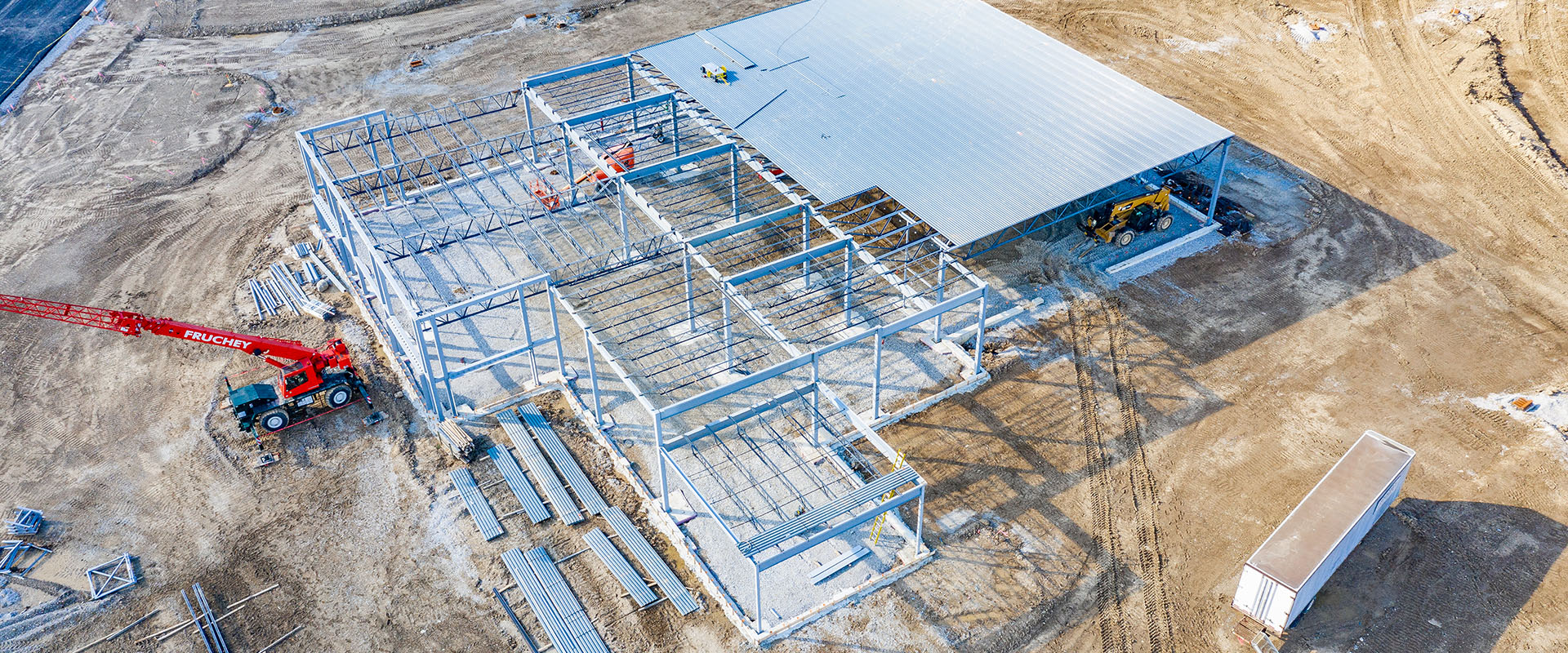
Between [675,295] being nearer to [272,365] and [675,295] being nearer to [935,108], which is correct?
[935,108]

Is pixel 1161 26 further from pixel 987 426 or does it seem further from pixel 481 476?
pixel 481 476

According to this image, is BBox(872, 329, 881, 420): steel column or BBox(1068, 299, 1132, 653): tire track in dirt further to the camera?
BBox(872, 329, 881, 420): steel column

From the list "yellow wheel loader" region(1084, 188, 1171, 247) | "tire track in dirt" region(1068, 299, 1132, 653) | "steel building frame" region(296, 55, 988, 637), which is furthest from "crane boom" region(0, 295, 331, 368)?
"yellow wheel loader" region(1084, 188, 1171, 247)

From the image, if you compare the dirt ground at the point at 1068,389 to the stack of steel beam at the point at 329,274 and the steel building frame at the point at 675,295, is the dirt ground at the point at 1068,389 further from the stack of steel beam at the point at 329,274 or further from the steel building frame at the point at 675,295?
the steel building frame at the point at 675,295

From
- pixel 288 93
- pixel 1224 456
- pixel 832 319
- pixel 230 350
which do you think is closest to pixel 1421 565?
pixel 1224 456

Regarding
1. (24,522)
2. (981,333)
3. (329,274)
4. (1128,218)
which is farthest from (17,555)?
(1128,218)

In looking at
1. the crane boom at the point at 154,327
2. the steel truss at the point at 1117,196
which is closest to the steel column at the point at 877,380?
the steel truss at the point at 1117,196

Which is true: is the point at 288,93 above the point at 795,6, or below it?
below

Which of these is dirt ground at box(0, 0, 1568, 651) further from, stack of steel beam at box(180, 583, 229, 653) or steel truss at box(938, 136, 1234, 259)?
steel truss at box(938, 136, 1234, 259)
